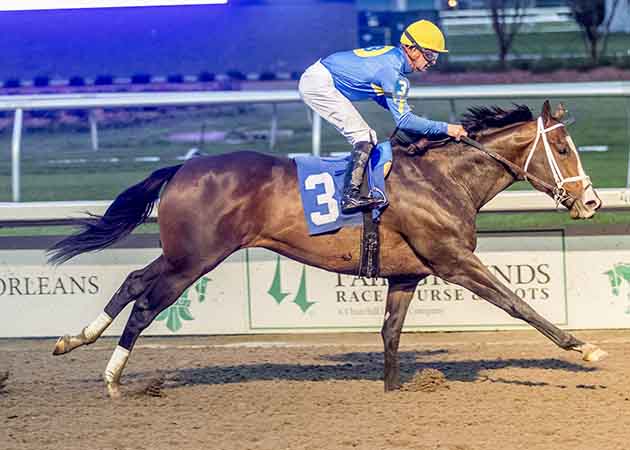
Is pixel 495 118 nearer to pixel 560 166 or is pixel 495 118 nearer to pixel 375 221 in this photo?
pixel 560 166

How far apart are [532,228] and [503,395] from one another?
228 cm

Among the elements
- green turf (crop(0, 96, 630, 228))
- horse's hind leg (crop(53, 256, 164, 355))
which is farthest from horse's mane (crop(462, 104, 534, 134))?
green turf (crop(0, 96, 630, 228))

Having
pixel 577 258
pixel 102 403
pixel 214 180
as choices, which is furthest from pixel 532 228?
pixel 102 403

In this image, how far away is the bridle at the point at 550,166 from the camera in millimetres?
6523

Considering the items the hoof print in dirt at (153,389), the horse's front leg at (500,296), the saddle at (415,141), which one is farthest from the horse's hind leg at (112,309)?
the horse's front leg at (500,296)

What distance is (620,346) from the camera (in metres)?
7.77

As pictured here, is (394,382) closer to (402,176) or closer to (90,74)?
(402,176)

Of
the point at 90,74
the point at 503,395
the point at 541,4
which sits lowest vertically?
the point at 503,395

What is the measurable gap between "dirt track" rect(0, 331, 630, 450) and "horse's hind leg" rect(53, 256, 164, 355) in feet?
0.99

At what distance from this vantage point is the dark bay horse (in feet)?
21.4

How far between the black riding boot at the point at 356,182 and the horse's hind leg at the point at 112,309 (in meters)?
1.10

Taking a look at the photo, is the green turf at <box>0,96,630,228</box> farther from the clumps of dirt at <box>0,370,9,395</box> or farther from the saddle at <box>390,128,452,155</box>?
the saddle at <box>390,128,452,155</box>

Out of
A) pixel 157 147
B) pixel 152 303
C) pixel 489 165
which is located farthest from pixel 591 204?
pixel 157 147

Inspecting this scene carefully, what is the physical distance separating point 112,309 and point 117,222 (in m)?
0.54
